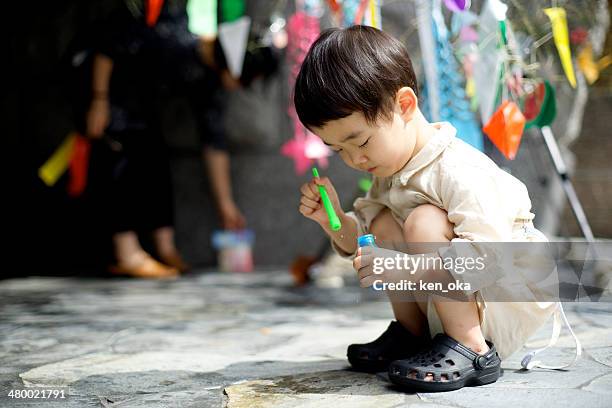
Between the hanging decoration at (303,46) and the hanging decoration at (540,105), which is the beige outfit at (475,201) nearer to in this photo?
the hanging decoration at (540,105)

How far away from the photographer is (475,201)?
56.0 inches

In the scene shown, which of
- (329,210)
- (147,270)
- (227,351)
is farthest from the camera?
(147,270)

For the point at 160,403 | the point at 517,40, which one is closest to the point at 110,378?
the point at 160,403

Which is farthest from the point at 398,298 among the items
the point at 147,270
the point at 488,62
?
the point at 147,270

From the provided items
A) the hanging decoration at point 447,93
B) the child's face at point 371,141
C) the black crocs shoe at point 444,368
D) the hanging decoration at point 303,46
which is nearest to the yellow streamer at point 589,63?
the hanging decoration at point 447,93

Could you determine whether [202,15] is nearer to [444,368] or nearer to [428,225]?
[428,225]

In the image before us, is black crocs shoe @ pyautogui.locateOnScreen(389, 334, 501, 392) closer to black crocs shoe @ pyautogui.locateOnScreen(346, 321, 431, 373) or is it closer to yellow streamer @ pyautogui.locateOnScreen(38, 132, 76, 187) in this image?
black crocs shoe @ pyautogui.locateOnScreen(346, 321, 431, 373)

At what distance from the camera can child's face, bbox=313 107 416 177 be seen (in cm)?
148

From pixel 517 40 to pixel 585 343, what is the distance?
0.81m

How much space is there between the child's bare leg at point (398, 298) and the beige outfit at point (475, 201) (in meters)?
0.02

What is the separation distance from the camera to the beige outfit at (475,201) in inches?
56.1

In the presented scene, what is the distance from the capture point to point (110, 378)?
5.41ft

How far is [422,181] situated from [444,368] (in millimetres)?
332

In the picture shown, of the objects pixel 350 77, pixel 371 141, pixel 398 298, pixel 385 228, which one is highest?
pixel 350 77
